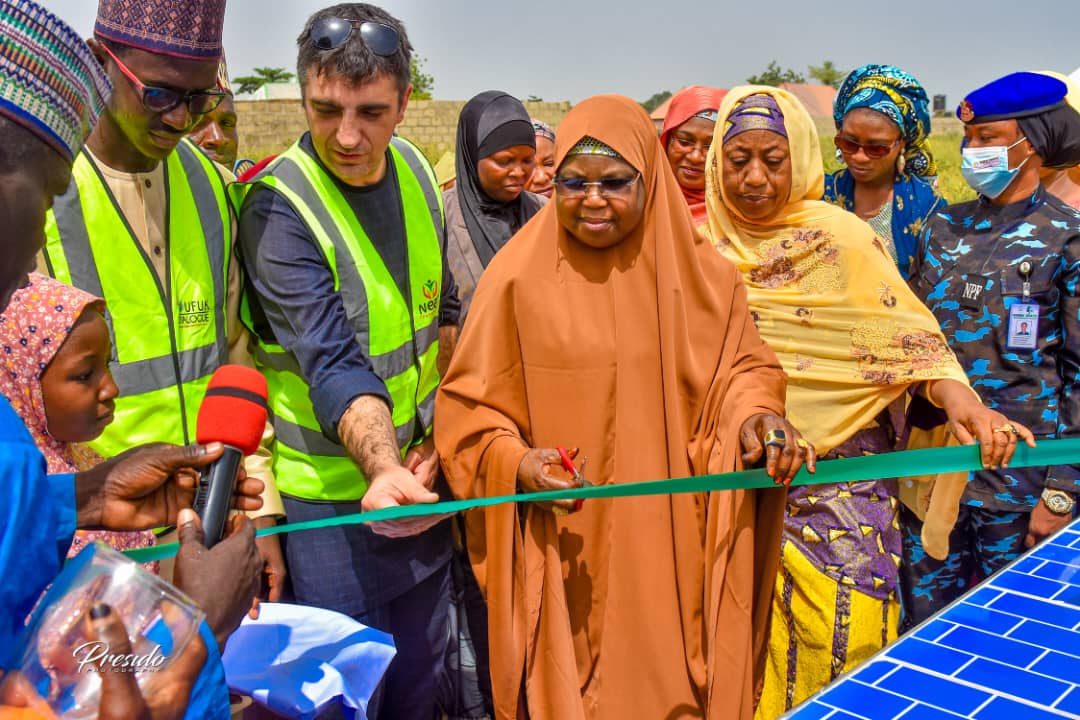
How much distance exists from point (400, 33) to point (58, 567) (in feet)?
7.36

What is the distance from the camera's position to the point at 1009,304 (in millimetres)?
3752

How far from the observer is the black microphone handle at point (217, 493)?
164 cm

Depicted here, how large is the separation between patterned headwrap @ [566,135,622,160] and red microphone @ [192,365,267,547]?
1.49 meters

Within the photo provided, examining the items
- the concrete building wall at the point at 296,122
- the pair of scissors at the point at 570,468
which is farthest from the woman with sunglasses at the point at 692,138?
the concrete building wall at the point at 296,122

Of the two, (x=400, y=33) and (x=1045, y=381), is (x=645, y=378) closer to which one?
(x=400, y=33)

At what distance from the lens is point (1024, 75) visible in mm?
4035

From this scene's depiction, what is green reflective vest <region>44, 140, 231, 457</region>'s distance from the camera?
8.20ft

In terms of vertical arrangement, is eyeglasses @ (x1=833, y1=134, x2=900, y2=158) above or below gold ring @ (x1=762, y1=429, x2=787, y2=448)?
above

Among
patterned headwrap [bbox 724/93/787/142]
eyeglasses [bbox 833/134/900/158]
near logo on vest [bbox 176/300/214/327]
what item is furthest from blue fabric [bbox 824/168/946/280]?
near logo on vest [bbox 176/300/214/327]

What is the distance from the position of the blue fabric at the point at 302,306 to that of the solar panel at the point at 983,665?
155 cm

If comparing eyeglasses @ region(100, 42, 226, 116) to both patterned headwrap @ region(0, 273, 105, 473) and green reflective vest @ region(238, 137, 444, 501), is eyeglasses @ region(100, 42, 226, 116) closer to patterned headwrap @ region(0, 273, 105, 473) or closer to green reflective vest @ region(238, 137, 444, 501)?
green reflective vest @ region(238, 137, 444, 501)

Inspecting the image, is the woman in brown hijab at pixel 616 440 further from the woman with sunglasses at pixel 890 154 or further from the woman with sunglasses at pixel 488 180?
the woman with sunglasses at pixel 890 154

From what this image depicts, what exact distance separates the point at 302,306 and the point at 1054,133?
317cm

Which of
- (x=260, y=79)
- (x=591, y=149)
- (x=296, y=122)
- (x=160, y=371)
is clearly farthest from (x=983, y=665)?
(x=260, y=79)
